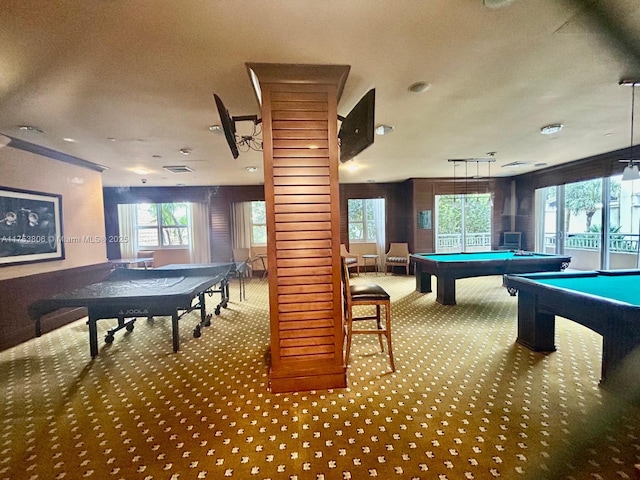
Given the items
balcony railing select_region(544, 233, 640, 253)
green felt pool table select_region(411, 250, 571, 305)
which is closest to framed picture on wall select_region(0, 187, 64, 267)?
green felt pool table select_region(411, 250, 571, 305)

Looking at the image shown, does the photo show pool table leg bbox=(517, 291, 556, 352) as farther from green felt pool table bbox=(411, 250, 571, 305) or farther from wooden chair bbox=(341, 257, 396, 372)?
wooden chair bbox=(341, 257, 396, 372)

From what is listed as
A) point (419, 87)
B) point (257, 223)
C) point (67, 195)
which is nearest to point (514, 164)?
point (419, 87)

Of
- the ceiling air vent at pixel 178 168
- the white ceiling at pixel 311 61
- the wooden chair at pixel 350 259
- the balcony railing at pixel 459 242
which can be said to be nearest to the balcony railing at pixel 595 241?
the balcony railing at pixel 459 242

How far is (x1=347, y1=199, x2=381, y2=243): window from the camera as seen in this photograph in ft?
27.8

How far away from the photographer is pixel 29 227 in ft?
12.1

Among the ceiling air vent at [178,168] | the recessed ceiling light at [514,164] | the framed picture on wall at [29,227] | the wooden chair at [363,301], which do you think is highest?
the recessed ceiling light at [514,164]

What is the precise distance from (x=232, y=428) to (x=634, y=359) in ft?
9.26

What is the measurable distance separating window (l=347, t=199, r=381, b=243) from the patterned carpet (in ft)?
17.5

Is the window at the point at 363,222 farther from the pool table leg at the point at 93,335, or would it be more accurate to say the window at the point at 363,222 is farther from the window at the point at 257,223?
the pool table leg at the point at 93,335

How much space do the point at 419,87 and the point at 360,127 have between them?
731mm

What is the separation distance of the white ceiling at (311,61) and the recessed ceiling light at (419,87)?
0.05 m

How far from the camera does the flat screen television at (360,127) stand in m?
2.12

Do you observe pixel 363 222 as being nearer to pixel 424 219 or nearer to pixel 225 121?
pixel 424 219

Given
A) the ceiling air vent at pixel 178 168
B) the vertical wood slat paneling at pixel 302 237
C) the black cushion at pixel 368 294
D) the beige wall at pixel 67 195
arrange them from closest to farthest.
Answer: the vertical wood slat paneling at pixel 302 237
the black cushion at pixel 368 294
the beige wall at pixel 67 195
the ceiling air vent at pixel 178 168
